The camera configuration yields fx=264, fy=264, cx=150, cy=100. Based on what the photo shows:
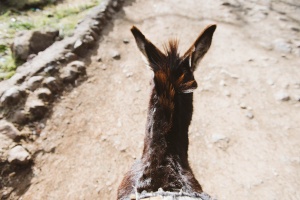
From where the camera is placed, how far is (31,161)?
334 centimetres

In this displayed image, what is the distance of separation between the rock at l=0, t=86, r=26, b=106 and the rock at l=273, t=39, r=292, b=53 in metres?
4.71

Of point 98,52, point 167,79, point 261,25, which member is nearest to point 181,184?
point 167,79

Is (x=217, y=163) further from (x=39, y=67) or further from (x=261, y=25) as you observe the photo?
(x=261, y=25)

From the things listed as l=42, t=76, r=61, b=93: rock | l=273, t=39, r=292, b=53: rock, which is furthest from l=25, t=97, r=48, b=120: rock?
l=273, t=39, r=292, b=53: rock

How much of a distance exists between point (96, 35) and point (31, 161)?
284 centimetres

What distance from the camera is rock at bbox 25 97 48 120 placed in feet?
12.2

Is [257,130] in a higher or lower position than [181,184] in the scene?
lower

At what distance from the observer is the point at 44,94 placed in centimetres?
395

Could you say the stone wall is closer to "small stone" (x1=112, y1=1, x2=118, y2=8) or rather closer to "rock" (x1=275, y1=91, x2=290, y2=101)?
"small stone" (x1=112, y1=1, x2=118, y2=8)

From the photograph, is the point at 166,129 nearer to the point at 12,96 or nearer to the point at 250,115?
the point at 250,115

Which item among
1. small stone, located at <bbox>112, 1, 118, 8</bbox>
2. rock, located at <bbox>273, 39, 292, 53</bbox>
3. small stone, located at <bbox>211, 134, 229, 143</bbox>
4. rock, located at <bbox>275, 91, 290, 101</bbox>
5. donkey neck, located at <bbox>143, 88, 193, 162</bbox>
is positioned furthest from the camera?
small stone, located at <bbox>112, 1, 118, 8</bbox>

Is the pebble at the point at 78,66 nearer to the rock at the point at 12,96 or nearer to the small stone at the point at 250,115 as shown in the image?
the rock at the point at 12,96

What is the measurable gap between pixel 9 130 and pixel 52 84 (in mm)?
999

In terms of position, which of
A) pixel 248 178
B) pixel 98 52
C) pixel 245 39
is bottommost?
pixel 248 178
